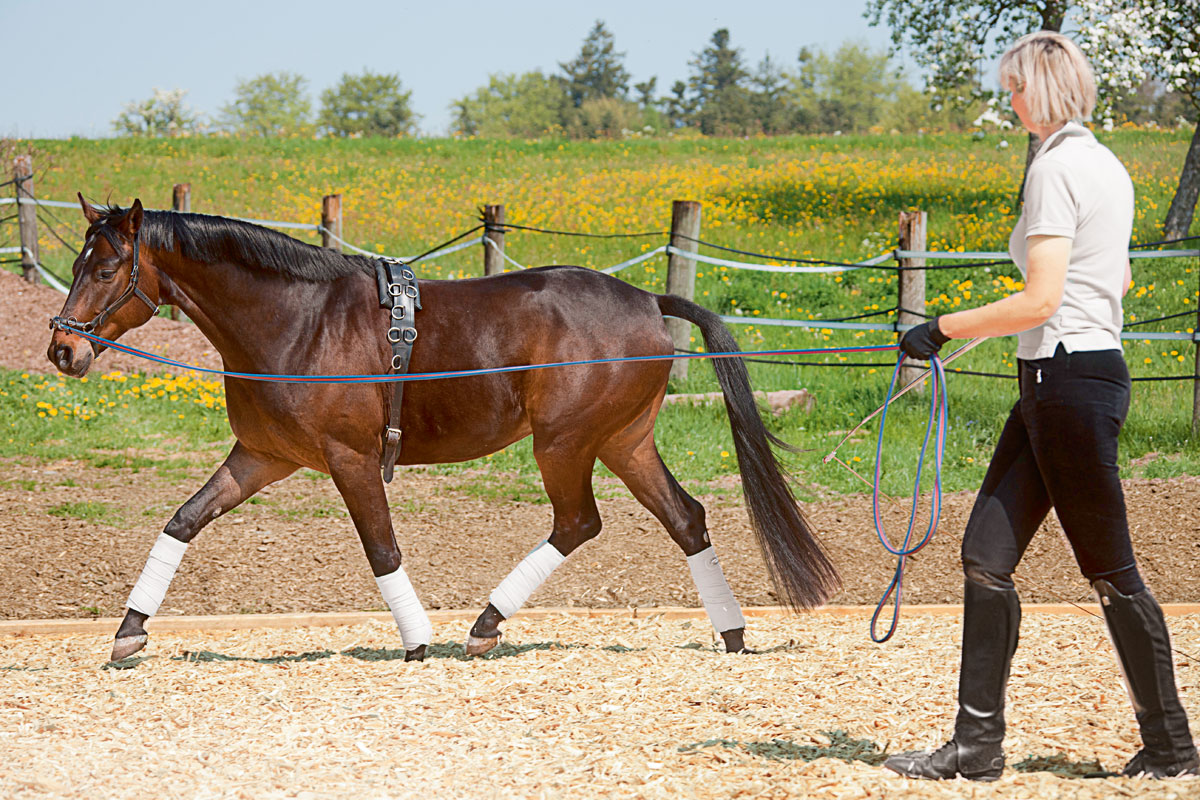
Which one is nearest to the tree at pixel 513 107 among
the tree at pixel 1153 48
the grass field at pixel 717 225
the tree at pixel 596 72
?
the tree at pixel 596 72

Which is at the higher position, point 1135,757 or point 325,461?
point 325,461

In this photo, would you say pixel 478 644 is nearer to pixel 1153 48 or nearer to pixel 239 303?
pixel 239 303

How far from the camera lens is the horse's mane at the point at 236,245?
432 centimetres

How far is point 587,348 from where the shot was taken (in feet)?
14.8

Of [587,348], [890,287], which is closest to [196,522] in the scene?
[587,348]

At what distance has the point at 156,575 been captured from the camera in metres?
4.44

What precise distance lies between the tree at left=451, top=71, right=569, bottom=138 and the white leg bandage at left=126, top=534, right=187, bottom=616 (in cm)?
7052

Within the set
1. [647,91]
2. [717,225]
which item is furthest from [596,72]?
[717,225]

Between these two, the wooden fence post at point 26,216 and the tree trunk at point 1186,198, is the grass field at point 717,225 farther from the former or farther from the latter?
the wooden fence post at point 26,216

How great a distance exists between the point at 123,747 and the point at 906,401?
7164mm

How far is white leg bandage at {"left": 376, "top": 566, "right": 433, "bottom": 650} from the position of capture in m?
4.39

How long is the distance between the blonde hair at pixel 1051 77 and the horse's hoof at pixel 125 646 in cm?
363

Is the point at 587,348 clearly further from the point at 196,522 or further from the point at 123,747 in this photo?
the point at 123,747

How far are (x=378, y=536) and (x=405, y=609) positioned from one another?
0.97 feet
